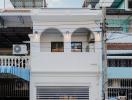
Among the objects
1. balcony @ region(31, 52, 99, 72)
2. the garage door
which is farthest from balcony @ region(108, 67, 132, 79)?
the garage door

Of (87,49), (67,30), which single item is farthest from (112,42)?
(67,30)

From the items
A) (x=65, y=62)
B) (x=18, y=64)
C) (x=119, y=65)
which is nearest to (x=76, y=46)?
(x=65, y=62)

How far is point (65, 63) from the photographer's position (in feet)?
75.2

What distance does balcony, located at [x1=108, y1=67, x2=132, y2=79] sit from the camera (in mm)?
24000

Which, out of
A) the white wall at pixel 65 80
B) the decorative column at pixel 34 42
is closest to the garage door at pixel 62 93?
the white wall at pixel 65 80

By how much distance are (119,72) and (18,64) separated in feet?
19.6

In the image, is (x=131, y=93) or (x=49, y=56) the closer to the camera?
(x=49, y=56)

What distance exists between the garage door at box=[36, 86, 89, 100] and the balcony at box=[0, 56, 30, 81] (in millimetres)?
1220

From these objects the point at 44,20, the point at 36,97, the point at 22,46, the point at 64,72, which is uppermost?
the point at 44,20

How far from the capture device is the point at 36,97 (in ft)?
75.2

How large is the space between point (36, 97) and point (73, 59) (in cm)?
295

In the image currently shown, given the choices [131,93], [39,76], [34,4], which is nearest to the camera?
[39,76]

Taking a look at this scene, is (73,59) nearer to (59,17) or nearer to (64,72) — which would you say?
(64,72)

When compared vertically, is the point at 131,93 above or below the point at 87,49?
below
